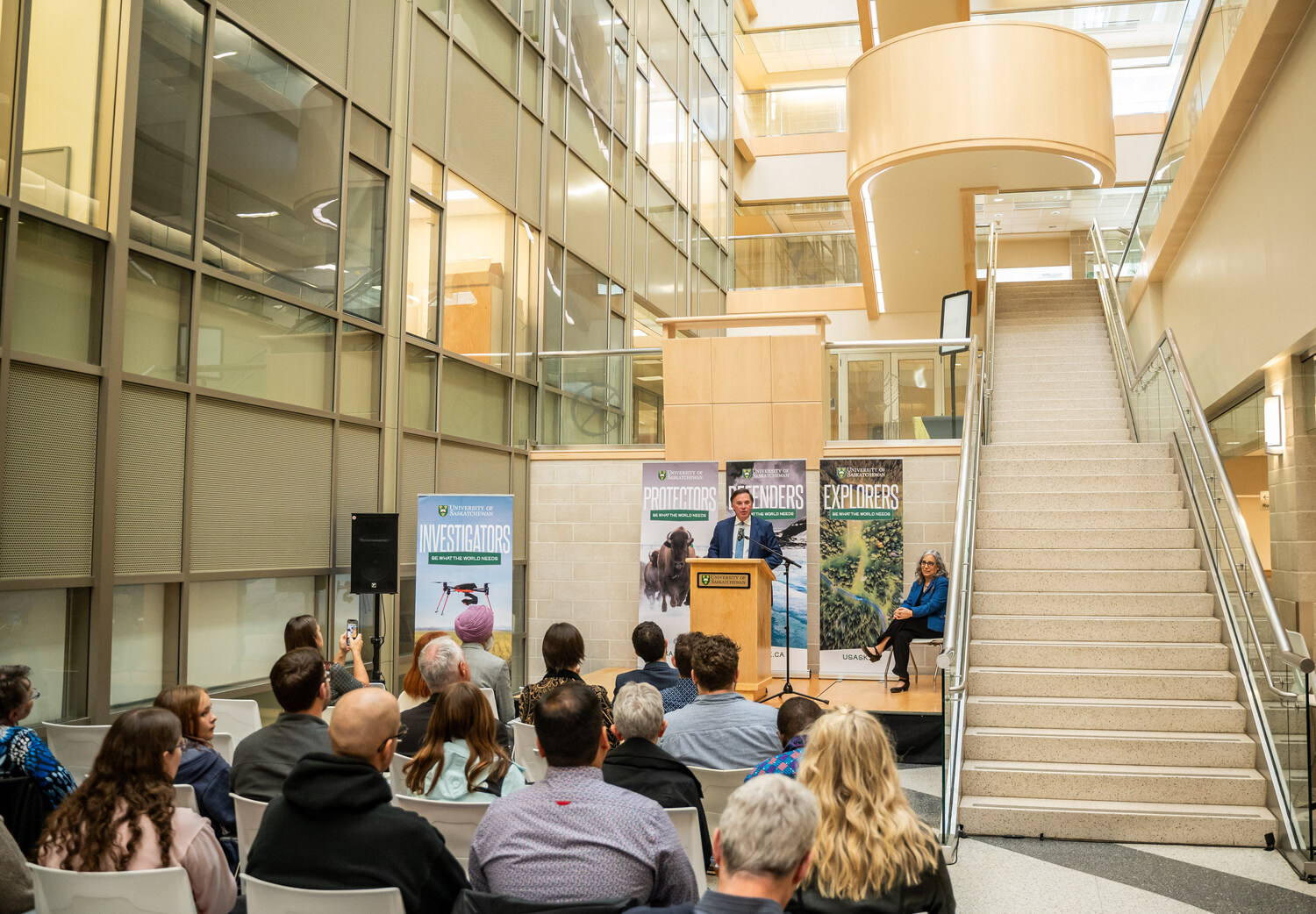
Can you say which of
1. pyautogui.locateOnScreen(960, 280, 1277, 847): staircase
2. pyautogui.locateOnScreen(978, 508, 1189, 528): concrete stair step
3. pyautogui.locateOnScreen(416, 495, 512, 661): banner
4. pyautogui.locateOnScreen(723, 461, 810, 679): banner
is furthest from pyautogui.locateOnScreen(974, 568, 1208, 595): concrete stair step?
pyautogui.locateOnScreen(416, 495, 512, 661): banner

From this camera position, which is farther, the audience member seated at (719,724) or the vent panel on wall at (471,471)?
the vent panel on wall at (471,471)

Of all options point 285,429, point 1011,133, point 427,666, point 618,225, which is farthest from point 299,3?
point 1011,133

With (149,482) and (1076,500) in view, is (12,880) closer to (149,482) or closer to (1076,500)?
(149,482)

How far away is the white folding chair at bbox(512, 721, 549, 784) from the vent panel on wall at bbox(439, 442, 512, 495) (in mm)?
4537

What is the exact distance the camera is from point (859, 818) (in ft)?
8.28

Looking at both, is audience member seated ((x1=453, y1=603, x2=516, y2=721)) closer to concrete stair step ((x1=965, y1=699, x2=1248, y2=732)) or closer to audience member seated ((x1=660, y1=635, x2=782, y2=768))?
audience member seated ((x1=660, y1=635, x2=782, y2=768))

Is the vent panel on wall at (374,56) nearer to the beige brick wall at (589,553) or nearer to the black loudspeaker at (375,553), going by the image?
the black loudspeaker at (375,553)

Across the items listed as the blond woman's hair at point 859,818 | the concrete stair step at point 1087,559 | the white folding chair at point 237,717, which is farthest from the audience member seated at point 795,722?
the concrete stair step at point 1087,559

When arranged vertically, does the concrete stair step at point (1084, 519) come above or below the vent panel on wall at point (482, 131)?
below

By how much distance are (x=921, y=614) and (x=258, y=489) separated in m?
5.11

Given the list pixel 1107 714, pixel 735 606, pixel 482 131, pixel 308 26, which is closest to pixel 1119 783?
pixel 1107 714

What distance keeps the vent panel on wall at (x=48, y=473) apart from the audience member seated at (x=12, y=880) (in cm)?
238

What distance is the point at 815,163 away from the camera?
2048cm

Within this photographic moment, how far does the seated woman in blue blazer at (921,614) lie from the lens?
8352 millimetres
